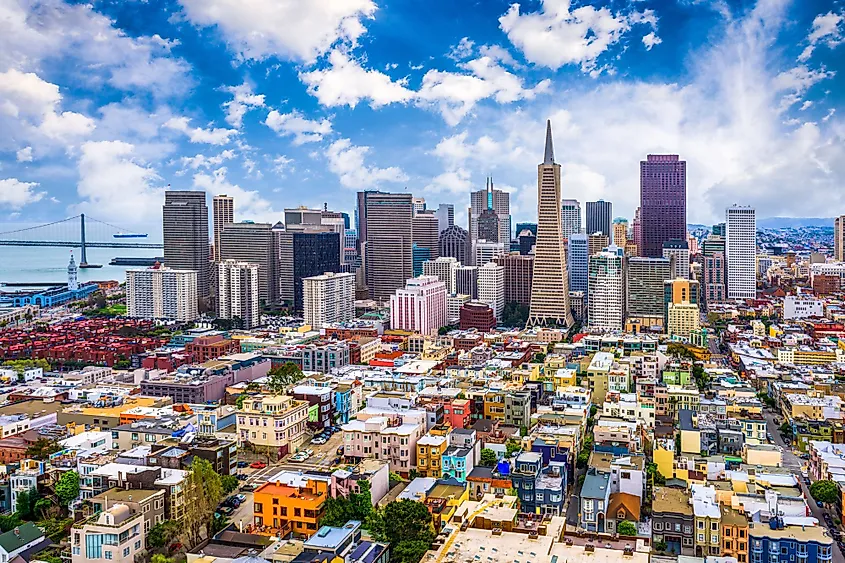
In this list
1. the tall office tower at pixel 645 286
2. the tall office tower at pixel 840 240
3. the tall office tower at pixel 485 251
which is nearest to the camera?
the tall office tower at pixel 645 286

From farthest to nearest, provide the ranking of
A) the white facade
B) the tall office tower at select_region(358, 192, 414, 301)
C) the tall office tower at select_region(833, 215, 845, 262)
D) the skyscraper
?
the tall office tower at select_region(833, 215, 845, 262) → the skyscraper → the tall office tower at select_region(358, 192, 414, 301) → the white facade

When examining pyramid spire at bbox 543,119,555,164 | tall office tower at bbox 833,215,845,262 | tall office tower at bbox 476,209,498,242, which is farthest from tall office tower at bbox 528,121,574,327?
tall office tower at bbox 833,215,845,262

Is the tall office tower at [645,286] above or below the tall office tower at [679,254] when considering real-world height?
below

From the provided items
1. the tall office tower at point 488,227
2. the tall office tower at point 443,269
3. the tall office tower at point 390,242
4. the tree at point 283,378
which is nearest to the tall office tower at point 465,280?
the tall office tower at point 443,269

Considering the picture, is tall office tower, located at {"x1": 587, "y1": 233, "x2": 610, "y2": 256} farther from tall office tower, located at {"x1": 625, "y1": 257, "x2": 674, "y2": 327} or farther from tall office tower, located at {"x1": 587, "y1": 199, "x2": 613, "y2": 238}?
tall office tower, located at {"x1": 587, "y1": 199, "x2": 613, "y2": 238}

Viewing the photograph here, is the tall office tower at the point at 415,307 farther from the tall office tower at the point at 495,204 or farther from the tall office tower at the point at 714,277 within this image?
the tall office tower at the point at 495,204

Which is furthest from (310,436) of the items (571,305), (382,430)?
(571,305)
